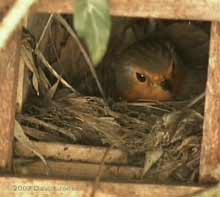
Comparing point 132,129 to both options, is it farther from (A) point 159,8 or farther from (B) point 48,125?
(A) point 159,8

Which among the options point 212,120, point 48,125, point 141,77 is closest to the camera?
point 212,120

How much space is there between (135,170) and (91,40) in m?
0.78

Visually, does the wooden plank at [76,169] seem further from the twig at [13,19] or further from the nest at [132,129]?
the twig at [13,19]

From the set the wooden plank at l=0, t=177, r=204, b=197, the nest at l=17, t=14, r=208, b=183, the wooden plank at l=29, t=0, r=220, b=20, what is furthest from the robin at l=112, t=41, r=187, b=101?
the wooden plank at l=29, t=0, r=220, b=20

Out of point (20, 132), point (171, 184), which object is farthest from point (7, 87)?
point (171, 184)

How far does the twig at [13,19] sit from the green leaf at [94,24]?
0.17 meters

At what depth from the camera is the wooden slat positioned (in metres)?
2.58

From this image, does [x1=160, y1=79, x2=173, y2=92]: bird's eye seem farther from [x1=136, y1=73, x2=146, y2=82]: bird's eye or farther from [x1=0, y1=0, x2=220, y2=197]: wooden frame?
[x1=0, y1=0, x2=220, y2=197]: wooden frame

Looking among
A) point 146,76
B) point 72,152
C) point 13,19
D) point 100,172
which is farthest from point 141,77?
point 13,19

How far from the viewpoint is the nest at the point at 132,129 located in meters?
2.90

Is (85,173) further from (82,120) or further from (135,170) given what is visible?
(82,120)

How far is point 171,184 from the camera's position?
2762 millimetres

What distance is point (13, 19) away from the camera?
2.08m

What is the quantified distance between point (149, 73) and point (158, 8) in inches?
48.2
